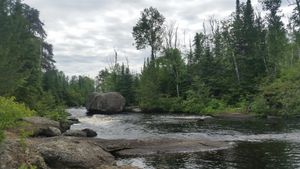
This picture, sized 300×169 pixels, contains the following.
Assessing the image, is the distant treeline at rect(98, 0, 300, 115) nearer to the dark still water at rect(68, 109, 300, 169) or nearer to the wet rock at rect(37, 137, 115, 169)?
the dark still water at rect(68, 109, 300, 169)

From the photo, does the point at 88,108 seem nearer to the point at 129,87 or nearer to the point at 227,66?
the point at 129,87

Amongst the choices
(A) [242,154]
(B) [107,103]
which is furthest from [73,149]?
(B) [107,103]

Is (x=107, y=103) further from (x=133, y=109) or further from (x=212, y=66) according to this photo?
(x=212, y=66)

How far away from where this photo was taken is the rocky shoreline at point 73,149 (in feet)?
46.9

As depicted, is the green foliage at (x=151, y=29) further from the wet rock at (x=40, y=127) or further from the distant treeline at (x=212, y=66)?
the wet rock at (x=40, y=127)

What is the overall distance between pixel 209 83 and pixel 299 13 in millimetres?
18127

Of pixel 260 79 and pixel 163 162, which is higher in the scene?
pixel 260 79

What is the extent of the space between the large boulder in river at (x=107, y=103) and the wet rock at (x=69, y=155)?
5126 cm

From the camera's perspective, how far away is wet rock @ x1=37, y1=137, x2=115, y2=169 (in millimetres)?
17281

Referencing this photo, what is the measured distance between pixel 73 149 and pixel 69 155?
691mm

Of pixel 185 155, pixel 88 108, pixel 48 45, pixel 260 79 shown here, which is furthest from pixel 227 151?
pixel 48 45

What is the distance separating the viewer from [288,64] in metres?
65.1

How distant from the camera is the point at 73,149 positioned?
60.1ft

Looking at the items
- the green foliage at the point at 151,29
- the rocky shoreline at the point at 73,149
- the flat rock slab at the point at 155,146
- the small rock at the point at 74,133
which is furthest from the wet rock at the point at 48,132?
the green foliage at the point at 151,29
